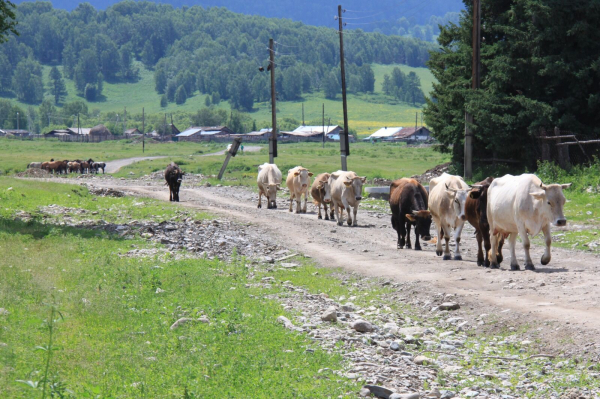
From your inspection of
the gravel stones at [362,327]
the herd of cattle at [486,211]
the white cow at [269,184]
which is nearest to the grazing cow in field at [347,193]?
the herd of cattle at [486,211]

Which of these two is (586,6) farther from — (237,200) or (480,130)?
(237,200)

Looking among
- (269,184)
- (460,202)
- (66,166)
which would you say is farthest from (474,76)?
(66,166)

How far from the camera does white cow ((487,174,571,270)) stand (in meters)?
14.2

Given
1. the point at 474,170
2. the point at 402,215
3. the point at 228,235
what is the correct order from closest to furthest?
the point at 402,215, the point at 228,235, the point at 474,170

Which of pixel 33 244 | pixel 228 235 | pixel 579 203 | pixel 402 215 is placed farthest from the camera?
pixel 579 203

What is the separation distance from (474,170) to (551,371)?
27.7 meters

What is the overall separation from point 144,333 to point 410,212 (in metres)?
10.9

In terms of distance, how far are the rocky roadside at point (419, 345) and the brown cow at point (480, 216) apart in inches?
105

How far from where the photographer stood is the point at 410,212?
1908 cm

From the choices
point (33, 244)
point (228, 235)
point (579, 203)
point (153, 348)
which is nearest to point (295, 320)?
point (153, 348)

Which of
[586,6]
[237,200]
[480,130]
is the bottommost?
[237,200]

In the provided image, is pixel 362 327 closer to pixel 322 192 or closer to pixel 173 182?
pixel 322 192

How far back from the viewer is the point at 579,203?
2523cm

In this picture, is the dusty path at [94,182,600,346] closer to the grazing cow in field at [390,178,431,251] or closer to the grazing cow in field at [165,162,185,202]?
the grazing cow in field at [390,178,431,251]
